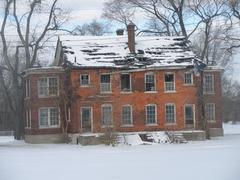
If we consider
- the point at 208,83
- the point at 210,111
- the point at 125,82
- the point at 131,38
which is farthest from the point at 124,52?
the point at 210,111

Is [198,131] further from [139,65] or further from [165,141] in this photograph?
[139,65]

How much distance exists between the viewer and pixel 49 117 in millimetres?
46969

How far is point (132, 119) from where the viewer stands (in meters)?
45.8

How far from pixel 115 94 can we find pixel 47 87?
18.8 feet

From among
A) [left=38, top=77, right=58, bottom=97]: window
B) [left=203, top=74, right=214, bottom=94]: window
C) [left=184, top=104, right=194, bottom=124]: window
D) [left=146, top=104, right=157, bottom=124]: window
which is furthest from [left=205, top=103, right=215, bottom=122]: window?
[left=38, top=77, right=58, bottom=97]: window

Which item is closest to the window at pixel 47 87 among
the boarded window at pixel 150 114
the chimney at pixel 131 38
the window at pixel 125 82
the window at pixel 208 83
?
the window at pixel 125 82

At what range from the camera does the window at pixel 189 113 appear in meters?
46.3

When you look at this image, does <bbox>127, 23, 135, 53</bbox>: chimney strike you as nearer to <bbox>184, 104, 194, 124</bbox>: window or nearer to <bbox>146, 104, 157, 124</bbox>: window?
<bbox>146, 104, 157, 124</bbox>: window

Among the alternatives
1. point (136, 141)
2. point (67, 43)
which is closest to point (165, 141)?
point (136, 141)

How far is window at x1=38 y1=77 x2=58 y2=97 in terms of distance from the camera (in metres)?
46.9

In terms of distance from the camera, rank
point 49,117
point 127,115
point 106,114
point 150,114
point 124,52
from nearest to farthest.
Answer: point 106,114 < point 127,115 < point 150,114 < point 49,117 < point 124,52

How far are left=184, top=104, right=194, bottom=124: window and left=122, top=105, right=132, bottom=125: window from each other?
4548 millimetres

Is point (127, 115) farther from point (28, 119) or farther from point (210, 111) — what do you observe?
point (28, 119)

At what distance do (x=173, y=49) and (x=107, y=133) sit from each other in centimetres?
1101
